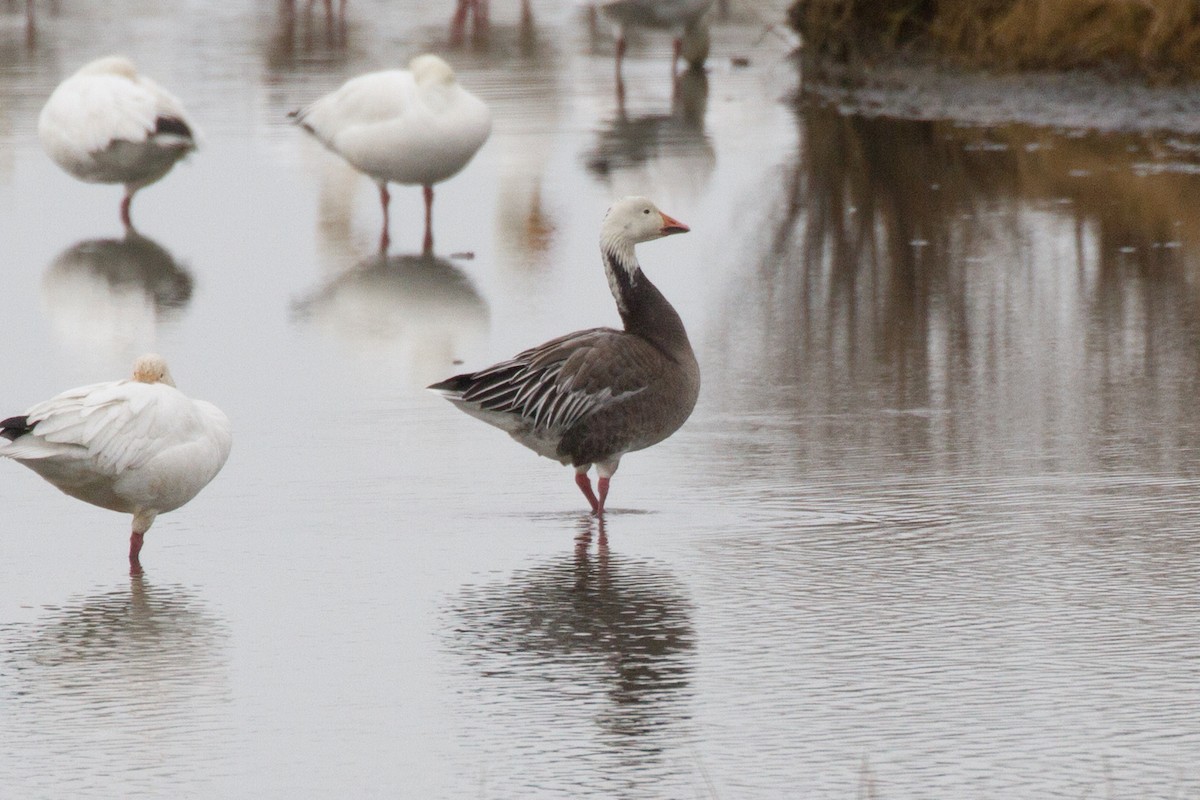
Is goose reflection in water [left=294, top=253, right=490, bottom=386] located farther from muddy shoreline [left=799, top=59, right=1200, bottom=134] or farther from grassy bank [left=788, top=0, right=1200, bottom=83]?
grassy bank [left=788, top=0, right=1200, bottom=83]

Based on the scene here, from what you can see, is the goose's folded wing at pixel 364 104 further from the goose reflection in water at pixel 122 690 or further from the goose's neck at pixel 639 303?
the goose reflection in water at pixel 122 690

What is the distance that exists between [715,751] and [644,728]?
229 millimetres

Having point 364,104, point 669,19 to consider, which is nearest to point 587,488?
point 364,104

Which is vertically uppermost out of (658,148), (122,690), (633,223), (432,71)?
(633,223)

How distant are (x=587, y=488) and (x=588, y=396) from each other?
33 centimetres

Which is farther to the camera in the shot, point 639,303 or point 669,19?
point 669,19

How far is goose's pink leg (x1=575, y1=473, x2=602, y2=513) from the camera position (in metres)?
7.12

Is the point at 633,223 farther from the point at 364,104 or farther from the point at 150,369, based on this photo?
the point at 364,104

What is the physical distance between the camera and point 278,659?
220 inches

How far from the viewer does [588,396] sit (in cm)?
701

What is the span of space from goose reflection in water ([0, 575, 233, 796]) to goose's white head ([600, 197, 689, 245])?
85.6 inches

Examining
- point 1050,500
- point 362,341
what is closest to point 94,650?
point 1050,500

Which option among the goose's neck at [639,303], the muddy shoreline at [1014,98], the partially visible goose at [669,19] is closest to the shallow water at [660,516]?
the goose's neck at [639,303]

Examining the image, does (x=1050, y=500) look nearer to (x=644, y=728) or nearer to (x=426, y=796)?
(x=644, y=728)
